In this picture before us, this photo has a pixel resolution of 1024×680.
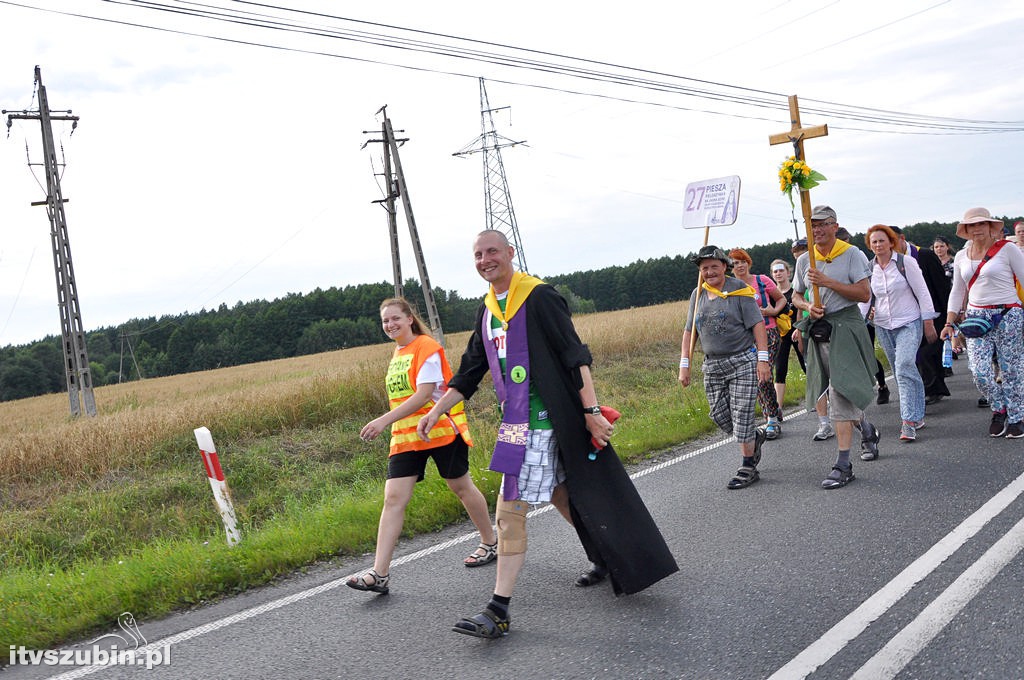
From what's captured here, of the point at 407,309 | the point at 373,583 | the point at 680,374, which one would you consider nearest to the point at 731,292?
the point at 680,374

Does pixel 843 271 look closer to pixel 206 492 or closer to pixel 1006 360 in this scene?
pixel 1006 360

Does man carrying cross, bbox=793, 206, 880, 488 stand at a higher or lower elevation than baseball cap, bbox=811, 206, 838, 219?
lower

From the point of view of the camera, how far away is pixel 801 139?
7262 mm

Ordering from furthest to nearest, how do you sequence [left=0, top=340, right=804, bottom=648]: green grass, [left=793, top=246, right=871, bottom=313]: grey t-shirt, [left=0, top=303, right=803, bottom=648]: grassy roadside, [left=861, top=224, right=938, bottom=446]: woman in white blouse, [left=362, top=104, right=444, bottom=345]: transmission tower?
[left=362, top=104, right=444, bottom=345]: transmission tower < [left=861, top=224, right=938, bottom=446]: woman in white blouse < [left=793, top=246, right=871, bottom=313]: grey t-shirt < [left=0, top=303, right=803, bottom=648]: grassy roadside < [left=0, top=340, right=804, bottom=648]: green grass

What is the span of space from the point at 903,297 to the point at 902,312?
0.14 m

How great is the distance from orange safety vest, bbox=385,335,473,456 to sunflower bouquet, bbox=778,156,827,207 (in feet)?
11.1

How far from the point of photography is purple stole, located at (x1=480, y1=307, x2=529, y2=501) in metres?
4.29

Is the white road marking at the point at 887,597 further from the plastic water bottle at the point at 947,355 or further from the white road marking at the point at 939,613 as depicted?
the plastic water bottle at the point at 947,355

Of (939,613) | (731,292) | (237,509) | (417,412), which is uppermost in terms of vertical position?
(731,292)

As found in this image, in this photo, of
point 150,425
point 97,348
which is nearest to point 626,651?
point 150,425

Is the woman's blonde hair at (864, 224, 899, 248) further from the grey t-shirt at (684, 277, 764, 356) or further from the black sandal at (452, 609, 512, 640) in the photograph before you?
the black sandal at (452, 609, 512, 640)

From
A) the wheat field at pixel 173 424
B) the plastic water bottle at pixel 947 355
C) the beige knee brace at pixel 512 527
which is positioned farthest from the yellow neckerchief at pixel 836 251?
the wheat field at pixel 173 424

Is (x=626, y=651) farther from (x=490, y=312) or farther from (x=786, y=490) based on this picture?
(x=786, y=490)

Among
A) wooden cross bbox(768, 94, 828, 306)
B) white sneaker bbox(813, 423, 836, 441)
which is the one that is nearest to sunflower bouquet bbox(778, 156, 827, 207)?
wooden cross bbox(768, 94, 828, 306)
